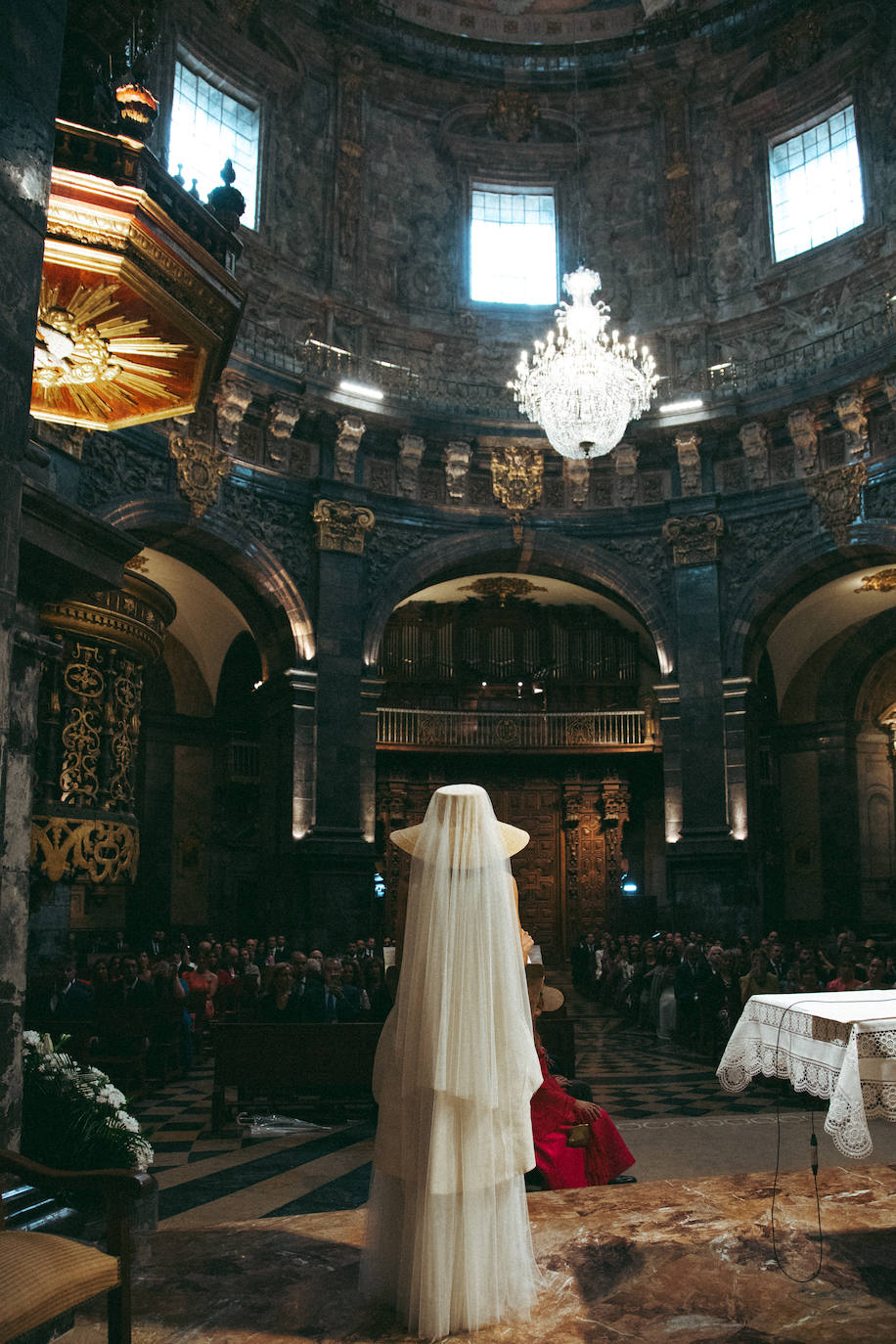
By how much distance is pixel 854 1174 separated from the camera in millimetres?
5781

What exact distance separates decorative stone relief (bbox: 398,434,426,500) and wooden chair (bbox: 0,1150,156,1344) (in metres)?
14.6

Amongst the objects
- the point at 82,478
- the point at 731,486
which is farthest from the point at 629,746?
the point at 82,478

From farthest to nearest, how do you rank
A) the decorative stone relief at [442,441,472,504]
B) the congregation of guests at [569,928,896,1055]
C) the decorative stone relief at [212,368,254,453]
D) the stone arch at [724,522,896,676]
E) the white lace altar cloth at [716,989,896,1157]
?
the decorative stone relief at [442,441,472,504]
the stone arch at [724,522,896,676]
the decorative stone relief at [212,368,254,453]
the congregation of guests at [569,928,896,1055]
the white lace altar cloth at [716,989,896,1157]

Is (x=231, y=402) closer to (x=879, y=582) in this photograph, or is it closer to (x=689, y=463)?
(x=689, y=463)

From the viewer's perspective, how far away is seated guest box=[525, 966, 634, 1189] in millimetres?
5242

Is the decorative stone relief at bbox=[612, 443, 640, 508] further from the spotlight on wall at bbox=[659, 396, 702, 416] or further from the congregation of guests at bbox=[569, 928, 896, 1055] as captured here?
the congregation of guests at bbox=[569, 928, 896, 1055]

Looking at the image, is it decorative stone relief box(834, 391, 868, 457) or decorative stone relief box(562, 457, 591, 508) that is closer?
decorative stone relief box(834, 391, 868, 457)

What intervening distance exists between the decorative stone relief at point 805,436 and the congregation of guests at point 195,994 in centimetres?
960

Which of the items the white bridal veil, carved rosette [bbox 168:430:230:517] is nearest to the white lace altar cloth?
the white bridal veil

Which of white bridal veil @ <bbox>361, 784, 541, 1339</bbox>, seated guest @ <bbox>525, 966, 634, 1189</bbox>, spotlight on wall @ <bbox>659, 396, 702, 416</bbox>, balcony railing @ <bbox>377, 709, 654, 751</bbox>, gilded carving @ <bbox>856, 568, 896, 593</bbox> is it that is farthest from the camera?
balcony railing @ <bbox>377, 709, 654, 751</bbox>

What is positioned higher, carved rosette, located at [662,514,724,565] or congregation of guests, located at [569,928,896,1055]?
carved rosette, located at [662,514,724,565]

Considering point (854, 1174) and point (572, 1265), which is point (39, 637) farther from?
point (854, 1174)

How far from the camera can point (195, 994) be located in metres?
12.4

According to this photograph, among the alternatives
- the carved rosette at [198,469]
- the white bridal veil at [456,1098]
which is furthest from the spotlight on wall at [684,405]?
the white bridal veil at [456,1098]
